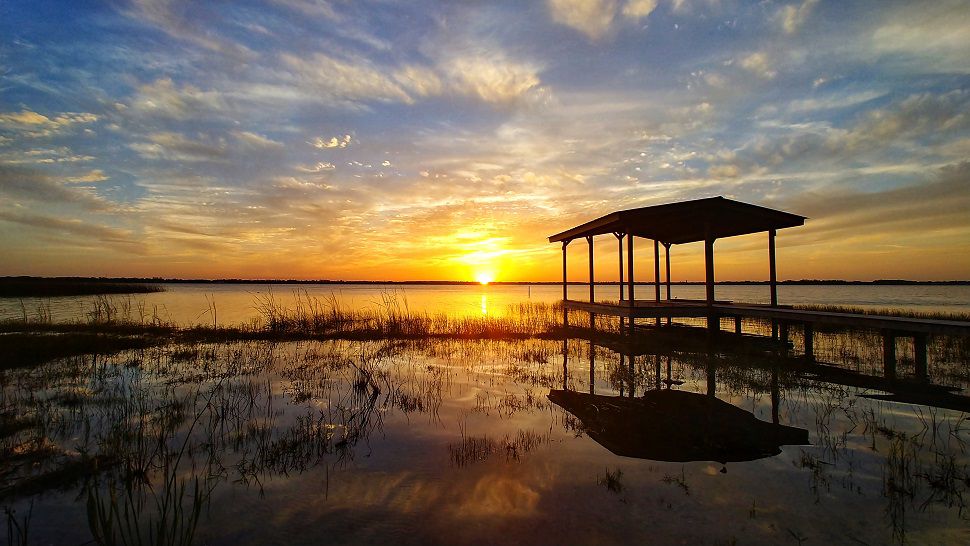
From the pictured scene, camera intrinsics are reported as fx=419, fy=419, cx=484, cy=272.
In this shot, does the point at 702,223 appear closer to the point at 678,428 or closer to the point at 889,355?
the point at 889,355

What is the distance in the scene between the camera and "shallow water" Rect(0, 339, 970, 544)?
371 cm

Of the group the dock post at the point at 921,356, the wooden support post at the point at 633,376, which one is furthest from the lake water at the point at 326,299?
the dock post at the point at 921,356

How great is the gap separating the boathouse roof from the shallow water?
20.1ft

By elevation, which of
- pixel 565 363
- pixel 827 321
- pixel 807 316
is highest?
pixel 807 316

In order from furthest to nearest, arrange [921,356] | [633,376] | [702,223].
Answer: [702,223]
[921,356]
[633,376]

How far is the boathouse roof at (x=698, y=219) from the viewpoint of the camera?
45.6 feet

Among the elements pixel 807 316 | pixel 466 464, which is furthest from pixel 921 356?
pixel 466 464

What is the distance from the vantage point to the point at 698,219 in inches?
611

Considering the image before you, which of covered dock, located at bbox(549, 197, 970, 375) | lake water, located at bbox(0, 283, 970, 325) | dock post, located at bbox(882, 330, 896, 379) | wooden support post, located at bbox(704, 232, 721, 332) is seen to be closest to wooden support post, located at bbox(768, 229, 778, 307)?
covered dock, located at bbox(549, 197, 970, 375)

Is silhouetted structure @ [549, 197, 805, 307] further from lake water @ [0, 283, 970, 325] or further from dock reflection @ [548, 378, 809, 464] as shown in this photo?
lake water @ [0, 283, 970, 325]

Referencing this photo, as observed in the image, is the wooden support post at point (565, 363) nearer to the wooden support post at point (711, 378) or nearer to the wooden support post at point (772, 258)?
the wooden support post at point (711, 378)

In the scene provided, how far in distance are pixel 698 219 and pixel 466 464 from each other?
547 inches

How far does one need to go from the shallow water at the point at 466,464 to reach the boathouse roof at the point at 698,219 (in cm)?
613

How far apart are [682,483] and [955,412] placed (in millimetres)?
6293
